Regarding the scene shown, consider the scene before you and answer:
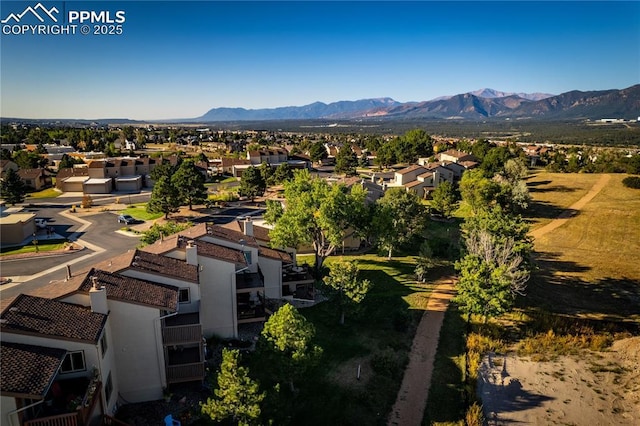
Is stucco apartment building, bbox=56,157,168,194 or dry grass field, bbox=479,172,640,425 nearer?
dry grass field, bbox=479,172,640,425

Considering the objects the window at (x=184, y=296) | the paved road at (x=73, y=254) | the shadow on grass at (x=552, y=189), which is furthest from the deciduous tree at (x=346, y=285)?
the shadow on grass at (x=552, y=189)

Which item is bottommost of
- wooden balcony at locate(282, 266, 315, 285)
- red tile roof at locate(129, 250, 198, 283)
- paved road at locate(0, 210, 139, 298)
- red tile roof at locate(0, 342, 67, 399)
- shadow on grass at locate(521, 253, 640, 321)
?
shadow on grass at locate(521, 253, 640, 321)

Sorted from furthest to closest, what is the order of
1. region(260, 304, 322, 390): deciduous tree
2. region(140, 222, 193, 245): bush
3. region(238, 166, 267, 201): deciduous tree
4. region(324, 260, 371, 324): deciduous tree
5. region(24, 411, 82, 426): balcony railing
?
region(238, 166, 267, 201): deciduous tree, region(140, 222, 193, 245): bush, region(324, 260, 371, 324): deciduous tree, region(260, 304, 322, 390): deciduous tree, region(24, 411, 82, 426): balcony railing

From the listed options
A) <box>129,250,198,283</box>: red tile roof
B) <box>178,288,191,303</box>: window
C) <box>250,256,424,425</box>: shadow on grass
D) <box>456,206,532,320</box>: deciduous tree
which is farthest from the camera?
<box>456,206,532,320</box>: deciduous tree

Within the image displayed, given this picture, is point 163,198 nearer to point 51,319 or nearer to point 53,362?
point 51,319

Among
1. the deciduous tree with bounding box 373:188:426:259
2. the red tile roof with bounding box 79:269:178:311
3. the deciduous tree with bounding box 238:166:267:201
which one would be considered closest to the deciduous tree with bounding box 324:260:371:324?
the red tile roof with bounding box 79:269:178:311

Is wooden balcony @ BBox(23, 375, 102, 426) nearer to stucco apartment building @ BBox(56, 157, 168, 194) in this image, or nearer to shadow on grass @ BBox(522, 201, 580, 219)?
shadow on grass @ BBox(522, 201, 580, 219)
